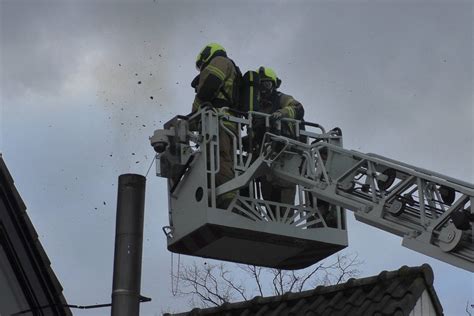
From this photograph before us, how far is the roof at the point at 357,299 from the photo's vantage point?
805cm

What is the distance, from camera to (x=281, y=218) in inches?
371

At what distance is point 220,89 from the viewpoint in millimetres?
9641

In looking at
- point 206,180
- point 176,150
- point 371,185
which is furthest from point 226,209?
point 371,185

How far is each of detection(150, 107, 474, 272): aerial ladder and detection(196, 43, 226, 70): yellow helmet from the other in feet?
2.52

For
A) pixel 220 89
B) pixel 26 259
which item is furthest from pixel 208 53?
pixel 26 259

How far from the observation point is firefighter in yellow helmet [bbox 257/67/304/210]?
9.59 metres

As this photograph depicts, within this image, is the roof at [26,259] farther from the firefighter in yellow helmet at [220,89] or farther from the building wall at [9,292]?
the firefighter in yellow helmet at [220,89]

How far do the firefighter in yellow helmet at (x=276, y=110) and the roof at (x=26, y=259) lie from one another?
2499mm

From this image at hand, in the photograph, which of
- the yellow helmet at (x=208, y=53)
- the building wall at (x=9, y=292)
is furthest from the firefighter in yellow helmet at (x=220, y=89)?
the building wall at (x=9, y=292)

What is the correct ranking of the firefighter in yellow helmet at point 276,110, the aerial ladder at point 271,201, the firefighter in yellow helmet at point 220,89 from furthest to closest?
the firefighter in yellow helmet at point 276,110 < the firefighter in yellow helmet at point 220,89 < the aerial ladder at point 271,201

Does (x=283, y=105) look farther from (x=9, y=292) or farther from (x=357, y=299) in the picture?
(x=9, y=292)

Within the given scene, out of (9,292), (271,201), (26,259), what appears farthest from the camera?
(271,201)

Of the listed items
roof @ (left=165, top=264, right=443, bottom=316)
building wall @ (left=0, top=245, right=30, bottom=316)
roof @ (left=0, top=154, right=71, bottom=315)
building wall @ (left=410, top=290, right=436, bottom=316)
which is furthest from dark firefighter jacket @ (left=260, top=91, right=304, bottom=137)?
building wall @ (left=0, top=245, right=30, bottom=316)

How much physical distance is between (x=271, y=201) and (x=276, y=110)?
1.26 m
